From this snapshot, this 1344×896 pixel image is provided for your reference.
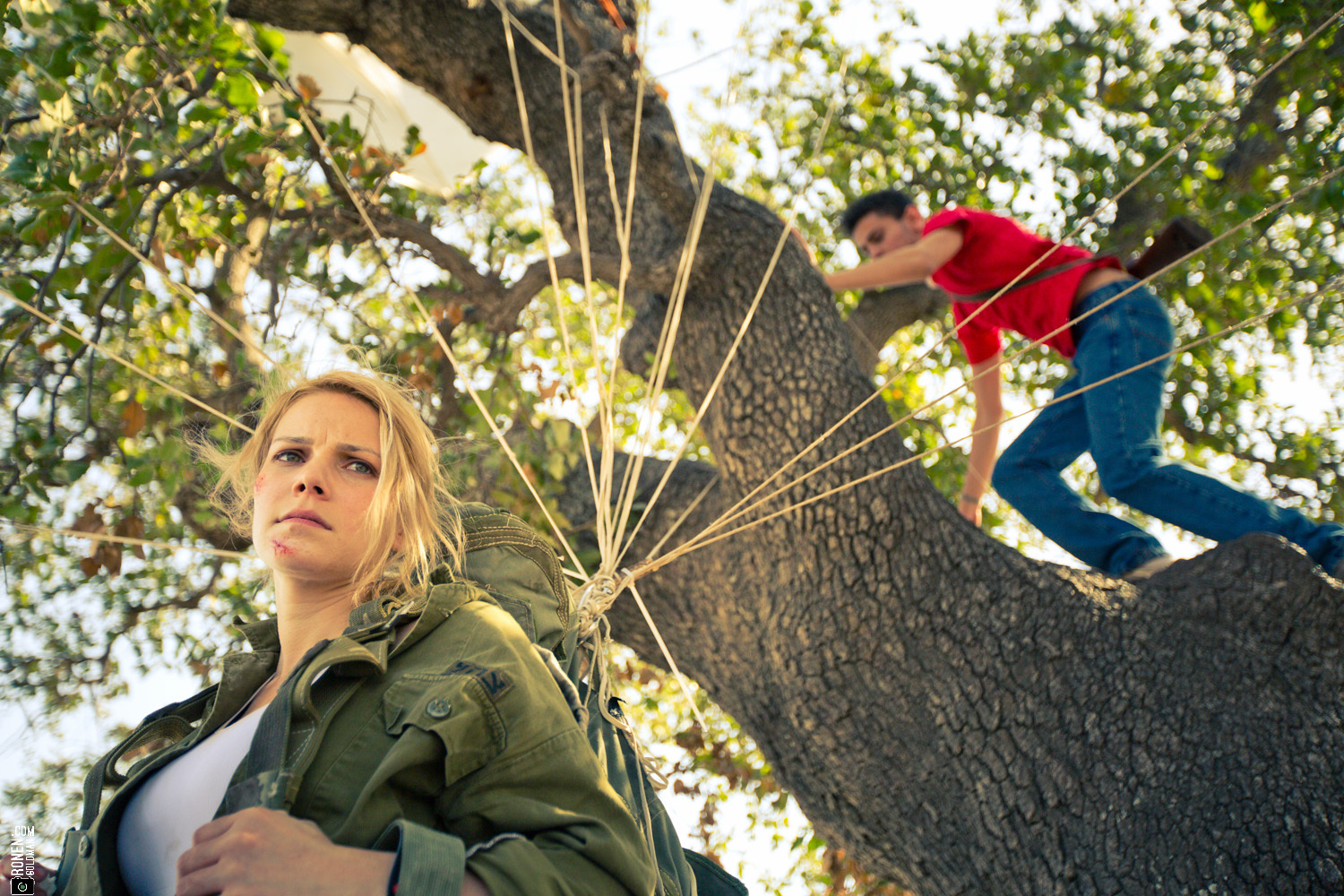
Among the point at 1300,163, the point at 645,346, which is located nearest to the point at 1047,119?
the point at 1300,163

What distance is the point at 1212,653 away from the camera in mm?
1691

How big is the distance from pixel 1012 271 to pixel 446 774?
2.00 meters

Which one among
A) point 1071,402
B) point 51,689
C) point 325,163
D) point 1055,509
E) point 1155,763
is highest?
point 325,163

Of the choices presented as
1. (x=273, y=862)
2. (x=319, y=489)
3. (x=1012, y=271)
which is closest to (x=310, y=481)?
(x=319, y=489)

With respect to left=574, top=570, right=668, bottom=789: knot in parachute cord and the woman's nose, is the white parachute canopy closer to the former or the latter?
left=574, top=570, right=668, bottom=789: knot in parachute cord

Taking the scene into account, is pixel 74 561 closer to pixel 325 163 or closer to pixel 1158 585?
pixel 325 163

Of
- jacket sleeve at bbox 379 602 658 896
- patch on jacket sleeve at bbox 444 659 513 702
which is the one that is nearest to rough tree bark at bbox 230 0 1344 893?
jacket sleeve at bbox 379 602 658 896

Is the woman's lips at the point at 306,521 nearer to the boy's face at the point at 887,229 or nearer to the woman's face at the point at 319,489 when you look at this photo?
the woman's face at the point at 319,489

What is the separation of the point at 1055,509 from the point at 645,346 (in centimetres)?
144

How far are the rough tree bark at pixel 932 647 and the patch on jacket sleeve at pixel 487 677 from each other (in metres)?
1.16

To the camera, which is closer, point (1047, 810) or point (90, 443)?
point (1047, 810)

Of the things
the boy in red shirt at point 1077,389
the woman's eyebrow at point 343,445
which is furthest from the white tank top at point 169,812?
the boy in red shirt at point 1077,389

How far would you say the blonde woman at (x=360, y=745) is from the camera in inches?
30.4

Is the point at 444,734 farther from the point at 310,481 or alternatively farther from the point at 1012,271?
the point at 1012,271
